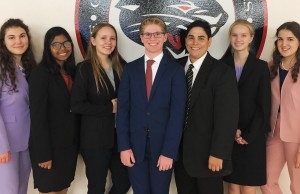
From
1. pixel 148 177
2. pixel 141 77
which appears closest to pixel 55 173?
pixel 148 177

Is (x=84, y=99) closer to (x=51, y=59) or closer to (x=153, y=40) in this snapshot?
(x=51, y=59)

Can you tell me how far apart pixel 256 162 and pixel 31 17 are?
224 centimetres

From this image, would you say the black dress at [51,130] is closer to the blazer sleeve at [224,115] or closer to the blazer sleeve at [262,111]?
the blazer sleeve at [224,115]

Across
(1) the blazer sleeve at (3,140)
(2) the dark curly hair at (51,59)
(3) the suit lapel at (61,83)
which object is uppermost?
(2) the dark curly hair at (51,59)

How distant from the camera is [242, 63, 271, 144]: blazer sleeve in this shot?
2076 millimetres

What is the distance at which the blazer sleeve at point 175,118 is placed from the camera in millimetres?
1863

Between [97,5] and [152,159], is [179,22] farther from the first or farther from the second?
[152,159]

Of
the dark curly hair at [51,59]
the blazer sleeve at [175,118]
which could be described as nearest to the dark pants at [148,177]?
the blazer sleeve at [175,118]

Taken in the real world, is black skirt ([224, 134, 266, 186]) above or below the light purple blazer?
below

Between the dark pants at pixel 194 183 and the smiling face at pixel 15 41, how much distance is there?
1.49m

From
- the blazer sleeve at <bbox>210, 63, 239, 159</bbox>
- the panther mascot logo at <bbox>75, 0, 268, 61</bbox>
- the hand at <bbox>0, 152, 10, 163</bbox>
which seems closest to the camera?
the blazer sleeve at <bbox>210, 63, 239, 159</bbox>

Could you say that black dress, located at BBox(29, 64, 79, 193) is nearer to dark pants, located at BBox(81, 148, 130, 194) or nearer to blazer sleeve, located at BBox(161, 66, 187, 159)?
dark pants, located at BBox(81, 148, 130, 194)

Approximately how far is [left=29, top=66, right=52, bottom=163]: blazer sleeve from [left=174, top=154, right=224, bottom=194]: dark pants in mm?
960

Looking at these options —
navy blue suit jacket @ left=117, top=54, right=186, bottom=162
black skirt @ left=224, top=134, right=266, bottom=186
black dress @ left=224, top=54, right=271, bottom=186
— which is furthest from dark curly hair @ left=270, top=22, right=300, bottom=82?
navy blue suit jacket @ left=117, top=54, right=186, bottom=162
